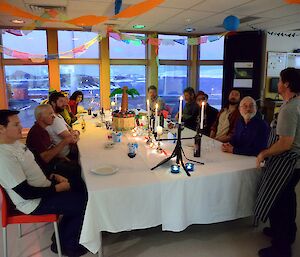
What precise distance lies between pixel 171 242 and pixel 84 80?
511 cm

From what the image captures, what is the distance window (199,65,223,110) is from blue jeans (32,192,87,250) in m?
5.77

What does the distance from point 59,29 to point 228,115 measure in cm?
434

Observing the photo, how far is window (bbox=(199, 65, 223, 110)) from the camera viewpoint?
7234 mm

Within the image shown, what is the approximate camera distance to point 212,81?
7379mm

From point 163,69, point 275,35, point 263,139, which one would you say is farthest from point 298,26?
point 263,139

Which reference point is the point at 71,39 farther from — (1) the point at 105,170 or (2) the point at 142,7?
(1) the point at 105,170

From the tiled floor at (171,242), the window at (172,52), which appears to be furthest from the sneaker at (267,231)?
the window at (172,52)

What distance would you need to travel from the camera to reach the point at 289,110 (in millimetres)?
1987

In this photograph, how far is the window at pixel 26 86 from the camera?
613 cm

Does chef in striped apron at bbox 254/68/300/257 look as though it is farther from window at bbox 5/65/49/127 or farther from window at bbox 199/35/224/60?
window at bbox 5/65/49/127

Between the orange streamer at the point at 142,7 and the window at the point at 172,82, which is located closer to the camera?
the orange streamer at the point at 142,7

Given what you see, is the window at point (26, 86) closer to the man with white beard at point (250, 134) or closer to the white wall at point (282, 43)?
the man with white beard at point (250, 134)

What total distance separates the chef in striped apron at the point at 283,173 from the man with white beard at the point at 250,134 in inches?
9.9

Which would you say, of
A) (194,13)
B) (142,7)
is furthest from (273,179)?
(194,13)
